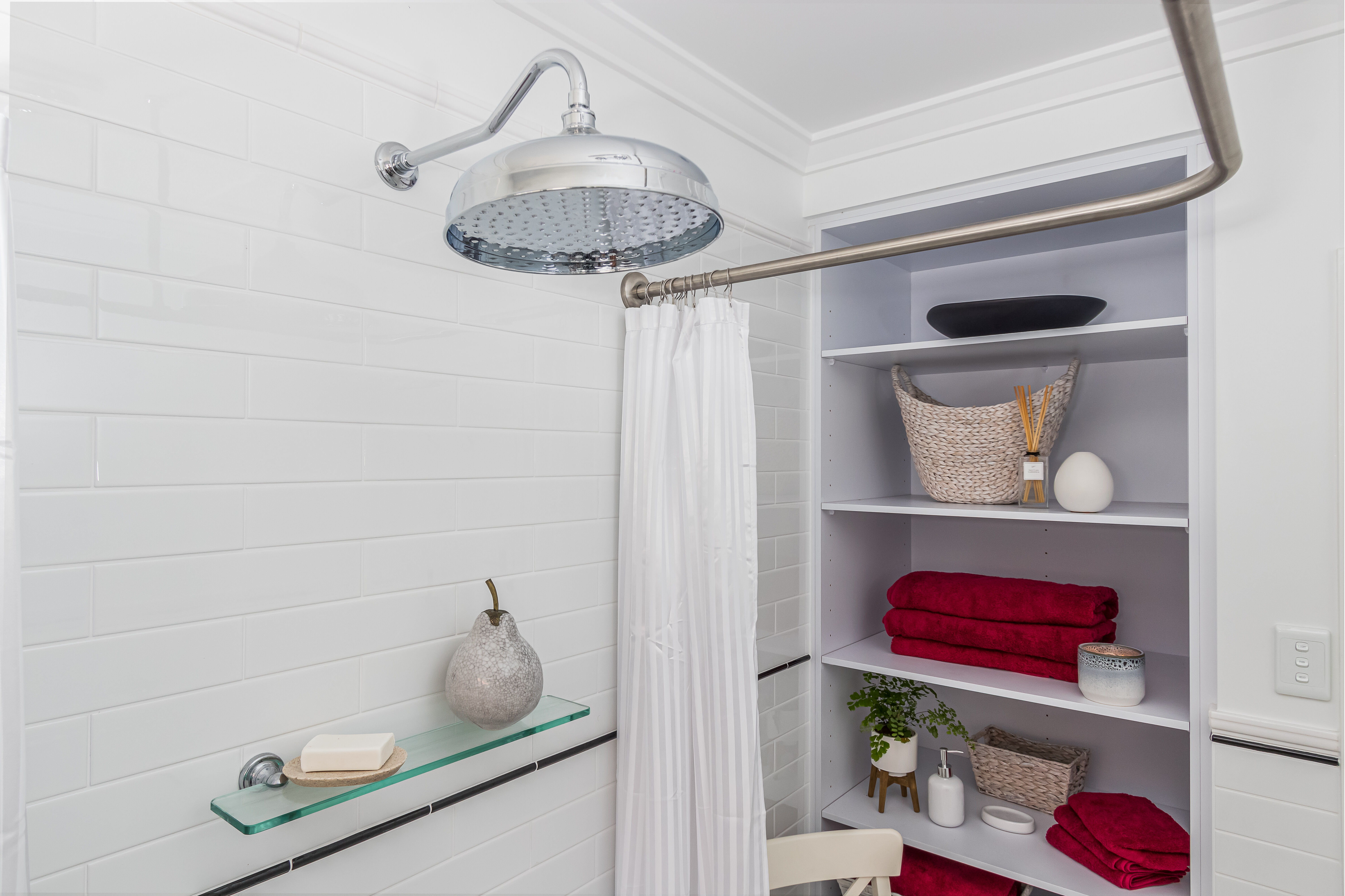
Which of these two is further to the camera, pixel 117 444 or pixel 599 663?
pixel 599 663

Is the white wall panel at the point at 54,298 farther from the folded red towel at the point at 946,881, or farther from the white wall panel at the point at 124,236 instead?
the folded red towel at the point at 946,881

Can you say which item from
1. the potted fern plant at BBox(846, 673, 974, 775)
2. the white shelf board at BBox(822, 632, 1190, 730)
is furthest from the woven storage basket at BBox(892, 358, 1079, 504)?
the potted fern plant at BBox(846, 673, 974, 775)

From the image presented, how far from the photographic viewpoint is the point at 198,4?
86 cm

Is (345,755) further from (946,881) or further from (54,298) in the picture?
(946,881)

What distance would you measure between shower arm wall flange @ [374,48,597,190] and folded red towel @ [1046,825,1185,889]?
1668 mm

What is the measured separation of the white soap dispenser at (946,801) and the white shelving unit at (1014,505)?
1.1 inches

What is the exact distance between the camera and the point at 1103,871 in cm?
152

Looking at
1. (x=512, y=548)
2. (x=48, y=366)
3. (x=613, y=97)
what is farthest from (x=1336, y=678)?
(x=48, y=366)

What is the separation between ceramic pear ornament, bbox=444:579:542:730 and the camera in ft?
3.33

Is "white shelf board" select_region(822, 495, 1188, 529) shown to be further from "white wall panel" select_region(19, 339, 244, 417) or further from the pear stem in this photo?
"white wall panel" select_region(19, 339, 244, 417)

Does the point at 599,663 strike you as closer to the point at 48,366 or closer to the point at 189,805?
the point at 189,805

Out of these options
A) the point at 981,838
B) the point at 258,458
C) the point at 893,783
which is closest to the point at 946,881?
the point at 981,838

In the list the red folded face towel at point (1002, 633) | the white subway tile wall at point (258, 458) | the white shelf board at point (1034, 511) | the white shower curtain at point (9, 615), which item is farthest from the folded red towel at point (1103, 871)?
the white shower curtain at point (9, 615)

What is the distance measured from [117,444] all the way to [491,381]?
50 cm
